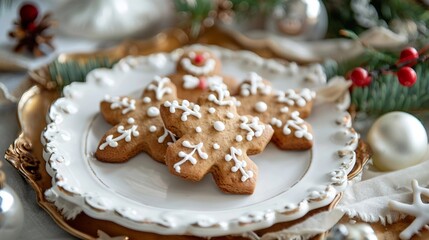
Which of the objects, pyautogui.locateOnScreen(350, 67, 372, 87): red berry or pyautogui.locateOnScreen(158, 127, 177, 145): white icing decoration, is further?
pyautogui.locateOnScreen(350, 67, 372, 87): red berry

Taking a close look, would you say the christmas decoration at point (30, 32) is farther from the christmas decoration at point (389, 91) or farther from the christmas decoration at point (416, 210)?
the christmas decoration at point (416, 210)

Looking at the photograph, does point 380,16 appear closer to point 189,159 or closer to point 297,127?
point 297,127

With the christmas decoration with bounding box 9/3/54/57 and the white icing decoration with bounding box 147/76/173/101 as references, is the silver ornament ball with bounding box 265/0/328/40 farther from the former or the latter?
the christmas decoration with bounding box 9/3/54/57

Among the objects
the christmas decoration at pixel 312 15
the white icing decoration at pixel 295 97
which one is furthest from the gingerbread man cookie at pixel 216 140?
the christmas decoration at pixel 312 15

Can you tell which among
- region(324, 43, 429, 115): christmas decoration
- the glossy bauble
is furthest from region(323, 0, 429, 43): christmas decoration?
the glossy bauble

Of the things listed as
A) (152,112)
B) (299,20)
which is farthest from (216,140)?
(299,20)
